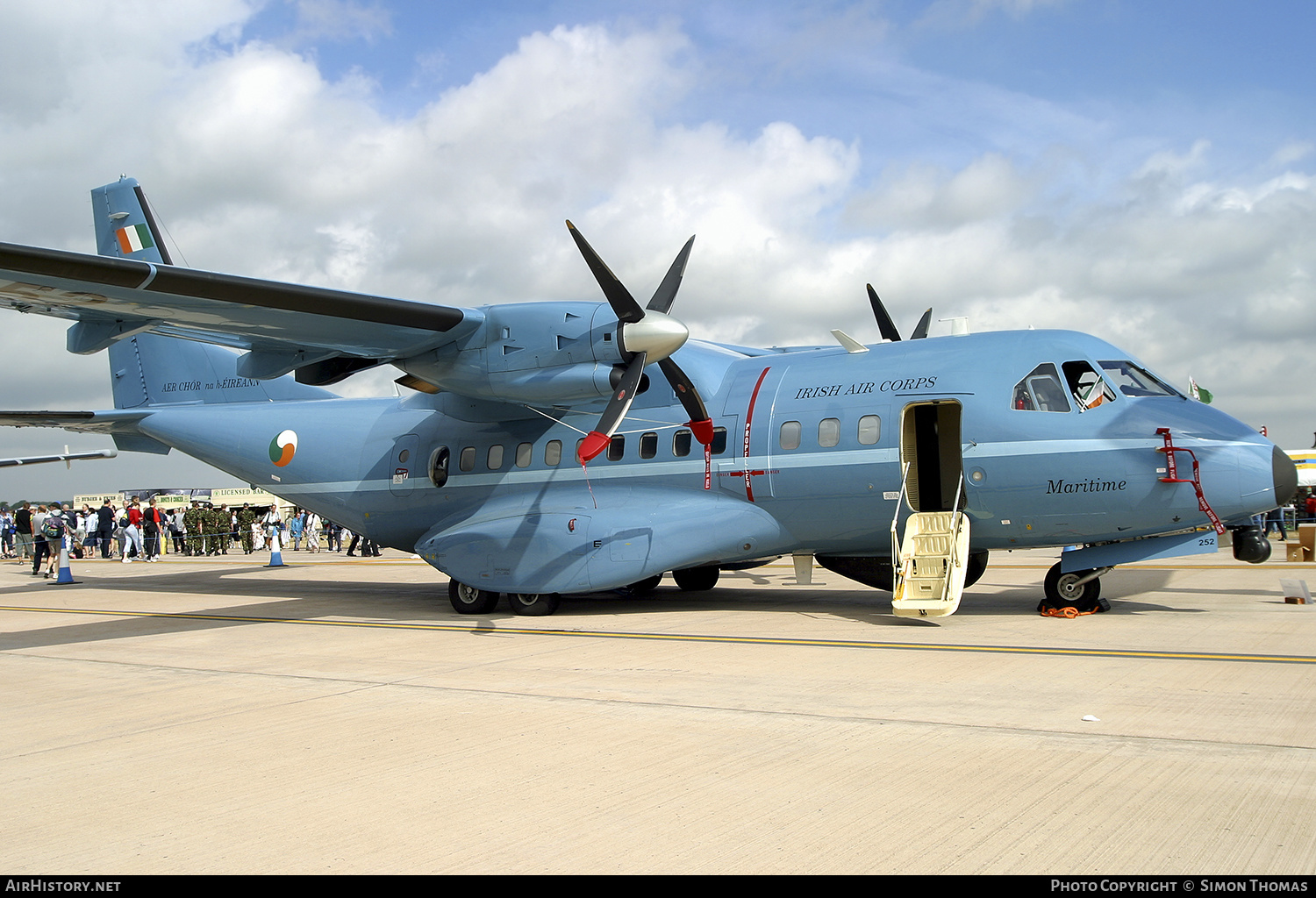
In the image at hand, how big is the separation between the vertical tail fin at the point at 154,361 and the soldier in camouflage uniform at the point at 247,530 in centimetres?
1806

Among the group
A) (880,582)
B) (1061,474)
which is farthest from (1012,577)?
(1061,474)

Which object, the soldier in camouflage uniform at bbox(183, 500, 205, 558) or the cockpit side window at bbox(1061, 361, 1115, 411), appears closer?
the cockpit side window at bbox(1061, 361, 1115, 411)

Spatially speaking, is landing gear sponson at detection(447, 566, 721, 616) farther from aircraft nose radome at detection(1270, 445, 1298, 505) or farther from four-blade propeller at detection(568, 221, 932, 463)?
aircraft nose radome at detection(1270, 445, 1298, 505)

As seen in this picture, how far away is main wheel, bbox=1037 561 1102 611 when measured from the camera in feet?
37.4

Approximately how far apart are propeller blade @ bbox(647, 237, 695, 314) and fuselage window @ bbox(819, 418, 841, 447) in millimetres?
2528

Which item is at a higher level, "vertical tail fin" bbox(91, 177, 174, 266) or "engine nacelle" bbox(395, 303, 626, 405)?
"vertical tail fin" bbox(91, 177, 174, 266)

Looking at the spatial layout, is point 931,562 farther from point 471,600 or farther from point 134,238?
point 134,238

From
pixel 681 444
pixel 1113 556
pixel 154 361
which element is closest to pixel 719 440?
pixel 681 444

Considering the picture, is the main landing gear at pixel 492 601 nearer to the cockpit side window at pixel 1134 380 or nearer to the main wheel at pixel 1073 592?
the main wheel at pixel 1073 592

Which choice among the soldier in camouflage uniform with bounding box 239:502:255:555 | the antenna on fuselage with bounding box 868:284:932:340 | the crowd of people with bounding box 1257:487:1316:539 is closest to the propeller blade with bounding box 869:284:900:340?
the antenna on fuselage with bounding box 868:284:932:340

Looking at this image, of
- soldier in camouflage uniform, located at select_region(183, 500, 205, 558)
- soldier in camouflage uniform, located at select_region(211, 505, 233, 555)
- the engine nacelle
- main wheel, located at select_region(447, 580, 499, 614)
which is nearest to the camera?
the engine nacelle

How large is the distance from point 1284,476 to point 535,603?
30.4 feet

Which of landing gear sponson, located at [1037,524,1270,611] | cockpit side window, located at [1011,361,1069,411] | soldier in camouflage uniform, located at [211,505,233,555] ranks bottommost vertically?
landing gear sponson, located at [1037,524,1270,611]
